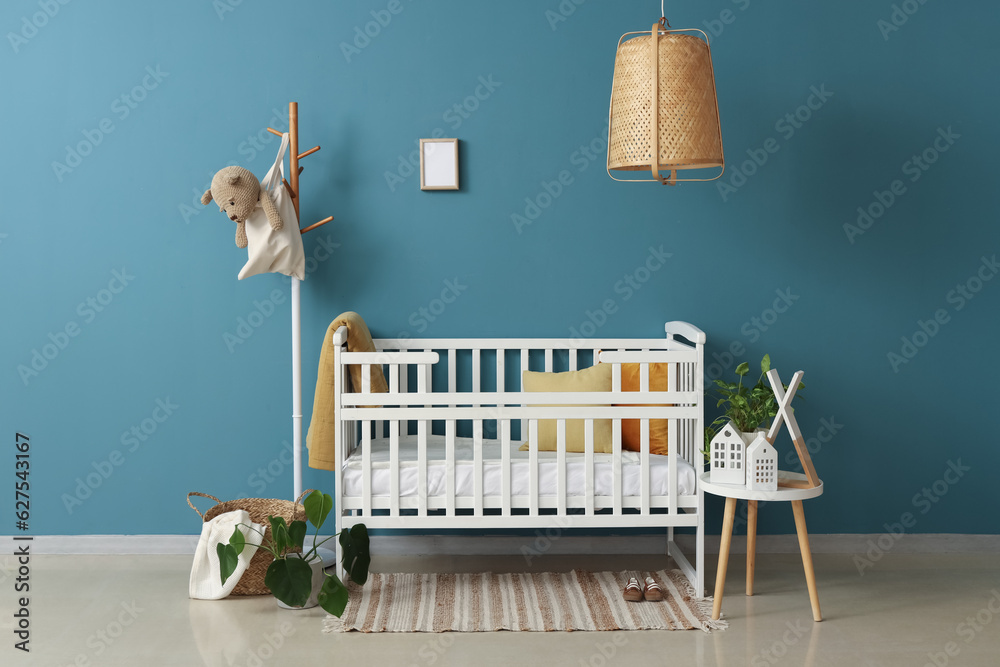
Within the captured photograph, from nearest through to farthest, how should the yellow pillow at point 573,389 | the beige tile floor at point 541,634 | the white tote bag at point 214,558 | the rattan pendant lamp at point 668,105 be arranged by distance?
the beige tile floor at point 541,634 < the rattan pendant lamp at point 668,105 < the white tote bag at point 214,558 < the yellow pillow at point 573,389

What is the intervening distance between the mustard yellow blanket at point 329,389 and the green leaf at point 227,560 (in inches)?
15.6

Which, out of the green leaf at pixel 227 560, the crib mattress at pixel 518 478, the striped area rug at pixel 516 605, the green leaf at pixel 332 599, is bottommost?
the striped area rug at pixel 516 605

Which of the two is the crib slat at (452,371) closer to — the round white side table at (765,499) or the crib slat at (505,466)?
the crib slat at (505,466)

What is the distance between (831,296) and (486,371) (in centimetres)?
131

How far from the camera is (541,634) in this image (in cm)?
243

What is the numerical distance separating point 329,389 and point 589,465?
878mm

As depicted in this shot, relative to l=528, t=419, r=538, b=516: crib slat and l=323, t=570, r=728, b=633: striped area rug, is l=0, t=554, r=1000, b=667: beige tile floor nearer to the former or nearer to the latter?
l=323, t=570, r=728, b=633: striped area rug

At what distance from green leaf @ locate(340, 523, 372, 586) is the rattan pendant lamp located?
4.62ft

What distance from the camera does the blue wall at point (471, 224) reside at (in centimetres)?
308

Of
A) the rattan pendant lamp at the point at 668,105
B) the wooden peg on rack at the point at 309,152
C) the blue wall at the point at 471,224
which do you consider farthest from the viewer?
the blue wall at the point at 471,224

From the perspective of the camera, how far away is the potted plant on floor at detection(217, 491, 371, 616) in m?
2.44

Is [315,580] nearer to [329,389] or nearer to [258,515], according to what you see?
[258,515]

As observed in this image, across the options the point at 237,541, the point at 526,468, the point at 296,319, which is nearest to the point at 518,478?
the point at 526,468

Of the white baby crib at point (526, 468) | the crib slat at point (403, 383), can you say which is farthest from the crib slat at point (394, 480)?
the crib slat at point (403, 383)
